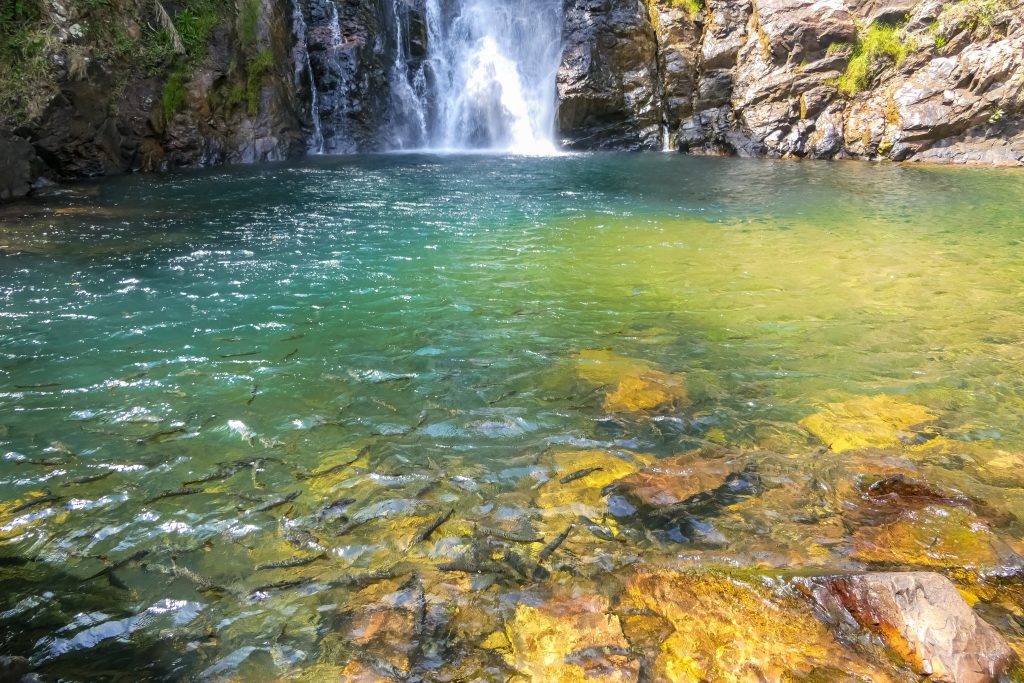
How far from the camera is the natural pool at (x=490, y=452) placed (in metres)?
2.70

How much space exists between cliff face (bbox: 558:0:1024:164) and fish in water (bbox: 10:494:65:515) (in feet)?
71.1

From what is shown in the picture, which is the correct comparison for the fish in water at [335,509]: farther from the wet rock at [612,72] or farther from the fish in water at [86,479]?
the wet rock at [612,72]

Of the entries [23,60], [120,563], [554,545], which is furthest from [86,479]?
[23,60]

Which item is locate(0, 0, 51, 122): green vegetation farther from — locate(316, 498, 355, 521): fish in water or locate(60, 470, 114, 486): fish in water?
locate(316, 498, 355, 521): fish in water

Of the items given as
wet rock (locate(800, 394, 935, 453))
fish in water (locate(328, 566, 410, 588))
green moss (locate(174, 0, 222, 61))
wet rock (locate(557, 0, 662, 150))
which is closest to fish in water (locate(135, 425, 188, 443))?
fish in water (locate(328, 566, 410, 588))

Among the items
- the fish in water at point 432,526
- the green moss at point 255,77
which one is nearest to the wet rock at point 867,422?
the fish in water at point 432,526

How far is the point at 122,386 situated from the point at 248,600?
9.59 feet

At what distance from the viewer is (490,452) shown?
162 inches

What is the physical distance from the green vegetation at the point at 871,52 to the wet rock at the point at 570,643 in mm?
22239

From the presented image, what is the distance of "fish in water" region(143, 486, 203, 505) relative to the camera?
358 cm

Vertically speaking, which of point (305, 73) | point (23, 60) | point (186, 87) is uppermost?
point (305, 73)

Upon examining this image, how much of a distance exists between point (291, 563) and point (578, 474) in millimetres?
1728

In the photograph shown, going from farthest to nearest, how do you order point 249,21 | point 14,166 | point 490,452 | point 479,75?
point 479,75 < point 249,21 < point 14,166 < point 490,452

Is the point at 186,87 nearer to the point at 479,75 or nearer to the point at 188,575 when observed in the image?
the point at 479,75
